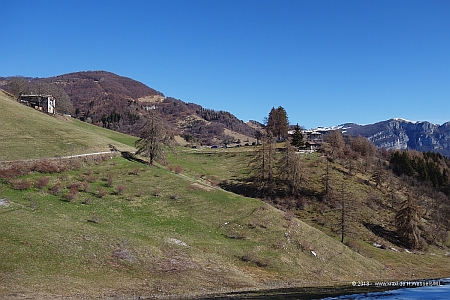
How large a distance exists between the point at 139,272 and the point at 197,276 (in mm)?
5989

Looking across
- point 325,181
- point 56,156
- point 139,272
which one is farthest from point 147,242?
point 325,181

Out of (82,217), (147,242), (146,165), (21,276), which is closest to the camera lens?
(21,276)

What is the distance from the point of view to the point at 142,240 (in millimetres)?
43531

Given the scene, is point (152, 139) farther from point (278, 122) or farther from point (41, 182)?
point (278, 122)

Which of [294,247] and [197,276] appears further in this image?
[294,247]

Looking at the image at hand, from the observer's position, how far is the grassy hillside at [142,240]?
113 ft

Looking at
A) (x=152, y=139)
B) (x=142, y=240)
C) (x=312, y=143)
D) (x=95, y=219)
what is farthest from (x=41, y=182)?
(x=312, y=143)

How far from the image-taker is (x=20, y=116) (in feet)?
268

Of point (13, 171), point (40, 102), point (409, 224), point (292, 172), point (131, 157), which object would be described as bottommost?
point (409, 224)

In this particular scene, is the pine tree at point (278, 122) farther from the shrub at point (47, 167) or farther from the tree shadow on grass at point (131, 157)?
the shrub at point (47, 167)

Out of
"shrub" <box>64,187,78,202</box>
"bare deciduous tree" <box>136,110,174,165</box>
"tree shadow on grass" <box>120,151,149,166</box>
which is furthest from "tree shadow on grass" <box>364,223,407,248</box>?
"shrub" <box>64,187,78,202</box>

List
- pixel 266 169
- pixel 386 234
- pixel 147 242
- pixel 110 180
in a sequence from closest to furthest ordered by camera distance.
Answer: pixel 147 242 < pixel 110 180 < pixel 386 234 < pixel 266 169

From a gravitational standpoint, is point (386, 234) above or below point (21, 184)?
below

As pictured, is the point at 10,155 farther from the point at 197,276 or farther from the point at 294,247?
the point at 294,247
